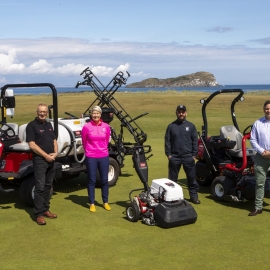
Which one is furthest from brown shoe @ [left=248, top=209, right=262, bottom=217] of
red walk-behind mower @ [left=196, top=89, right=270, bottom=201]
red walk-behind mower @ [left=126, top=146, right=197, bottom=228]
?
red walk-behind mower @ [left=126, top=146, right=197, bottom=228]

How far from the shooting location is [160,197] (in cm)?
620

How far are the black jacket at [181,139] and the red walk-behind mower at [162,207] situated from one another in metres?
1.04

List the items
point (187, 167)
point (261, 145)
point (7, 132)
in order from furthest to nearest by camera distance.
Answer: point (7, 132) → point (187, 167) → point (261, 145)

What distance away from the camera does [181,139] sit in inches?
284

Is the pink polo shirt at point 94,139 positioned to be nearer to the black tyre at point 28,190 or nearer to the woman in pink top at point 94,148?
the woman in pink top at point 94,148

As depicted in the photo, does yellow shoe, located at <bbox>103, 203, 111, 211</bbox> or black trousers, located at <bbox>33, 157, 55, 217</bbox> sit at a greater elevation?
black trousers, located at <bbox>33, 157, 55, 217</bbox>

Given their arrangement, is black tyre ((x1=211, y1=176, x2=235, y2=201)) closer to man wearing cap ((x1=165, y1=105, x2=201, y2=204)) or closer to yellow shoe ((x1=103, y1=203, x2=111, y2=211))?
man wearing cap ((x1=165, y1=105, x2=201, y2=204))

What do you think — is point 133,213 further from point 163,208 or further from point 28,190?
point 28,190

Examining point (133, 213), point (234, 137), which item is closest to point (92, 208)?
point (133, 213)

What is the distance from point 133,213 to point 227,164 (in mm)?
2344

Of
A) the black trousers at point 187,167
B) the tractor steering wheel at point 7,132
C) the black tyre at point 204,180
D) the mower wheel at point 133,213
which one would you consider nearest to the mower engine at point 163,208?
the mower wheel at point 133,213

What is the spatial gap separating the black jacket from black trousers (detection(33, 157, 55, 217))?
2.11 metres

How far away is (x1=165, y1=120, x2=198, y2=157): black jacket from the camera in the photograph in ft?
23.7

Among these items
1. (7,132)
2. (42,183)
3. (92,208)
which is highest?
(7,132)
